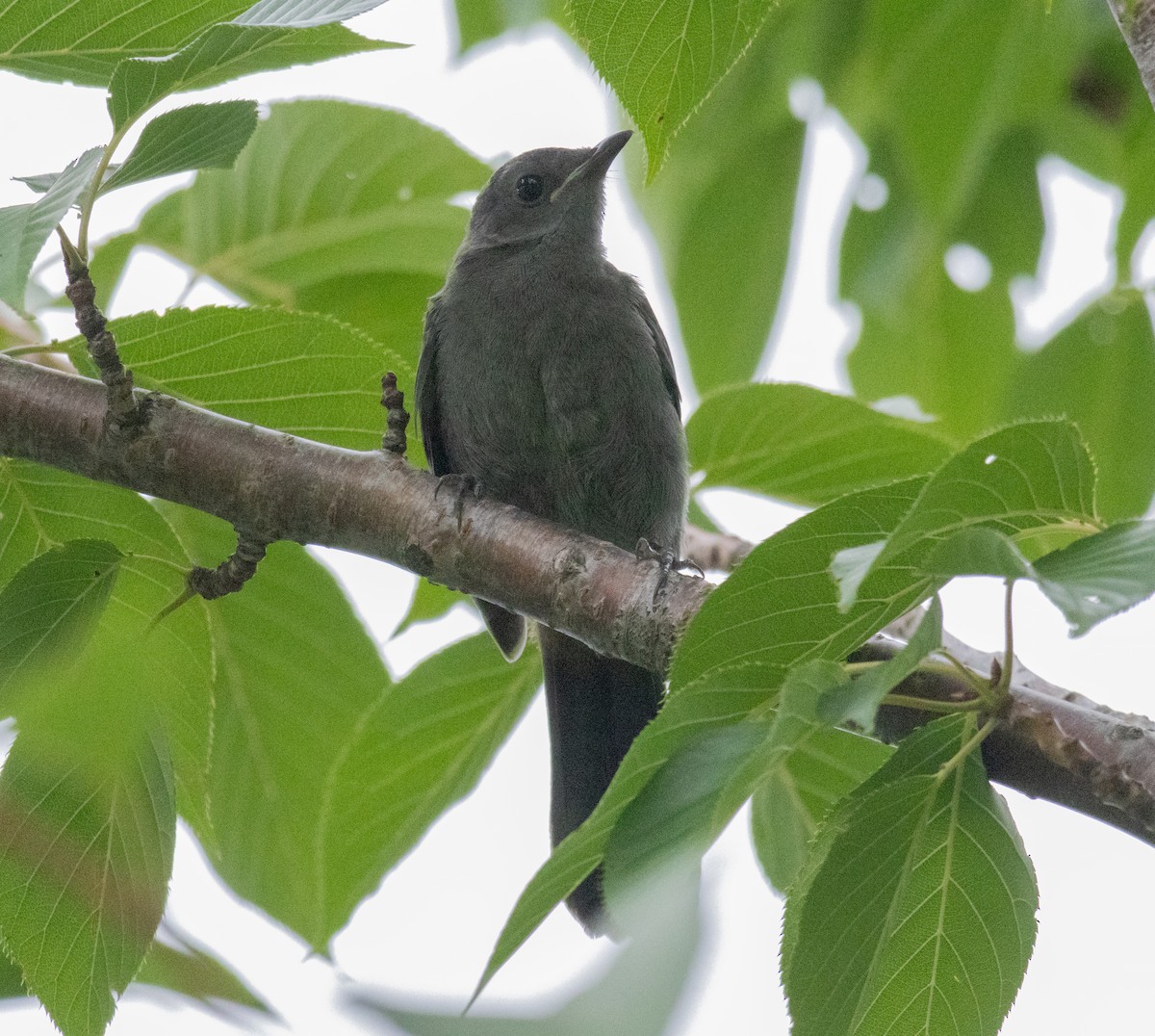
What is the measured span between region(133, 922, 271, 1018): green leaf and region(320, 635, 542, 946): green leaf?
2.05m

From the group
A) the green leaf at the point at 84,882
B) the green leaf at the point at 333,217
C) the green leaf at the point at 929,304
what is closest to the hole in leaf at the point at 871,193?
the green leaf at the point at 929,304

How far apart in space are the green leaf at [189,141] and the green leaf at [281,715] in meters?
1.24

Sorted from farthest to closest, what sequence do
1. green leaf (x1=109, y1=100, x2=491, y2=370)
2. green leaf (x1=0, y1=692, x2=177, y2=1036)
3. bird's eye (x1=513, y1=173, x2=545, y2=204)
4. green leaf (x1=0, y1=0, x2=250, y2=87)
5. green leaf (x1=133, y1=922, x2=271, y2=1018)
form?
bird's eye (x1=513, y1=173, x2=545, y2=204) → green leaf (x1=109, y1=100, x2=491, y2=370) → green leaf (x1=0, y1=0, x2=250, y2=87) → green leaf (x1=0, y1=692, x2=177, y2=1036) → green leaf (x1=133, y1=922, x2=271, y2=1018)

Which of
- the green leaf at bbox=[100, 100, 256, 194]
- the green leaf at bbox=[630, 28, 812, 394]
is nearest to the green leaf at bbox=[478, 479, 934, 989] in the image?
the green leaf at bbox=[100, 100, 256, 194]

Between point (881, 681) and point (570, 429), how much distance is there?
2635 mm

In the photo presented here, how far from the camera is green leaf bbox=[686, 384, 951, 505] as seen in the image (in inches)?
139

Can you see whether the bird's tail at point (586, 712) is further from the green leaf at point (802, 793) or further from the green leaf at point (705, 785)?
the green leaf at point (705, 785)

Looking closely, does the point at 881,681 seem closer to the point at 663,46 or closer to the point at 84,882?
the point at 663,46

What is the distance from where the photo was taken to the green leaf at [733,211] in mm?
4508

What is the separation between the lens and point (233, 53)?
2297 millimetres

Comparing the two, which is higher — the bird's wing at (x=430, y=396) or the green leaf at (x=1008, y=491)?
the bird's wing at (x=430, y=396)

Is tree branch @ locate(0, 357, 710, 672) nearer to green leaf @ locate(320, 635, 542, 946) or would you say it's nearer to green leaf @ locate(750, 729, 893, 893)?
green leaf @ locate(320, 635, 542, 946)

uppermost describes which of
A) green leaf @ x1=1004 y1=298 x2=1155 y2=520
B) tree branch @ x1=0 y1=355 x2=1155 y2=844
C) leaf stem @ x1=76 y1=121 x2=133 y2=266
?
green leaf @ x1=1004 y1=298 x2=1155 y2=520

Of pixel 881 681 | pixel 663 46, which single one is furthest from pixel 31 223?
pixel 881 681
